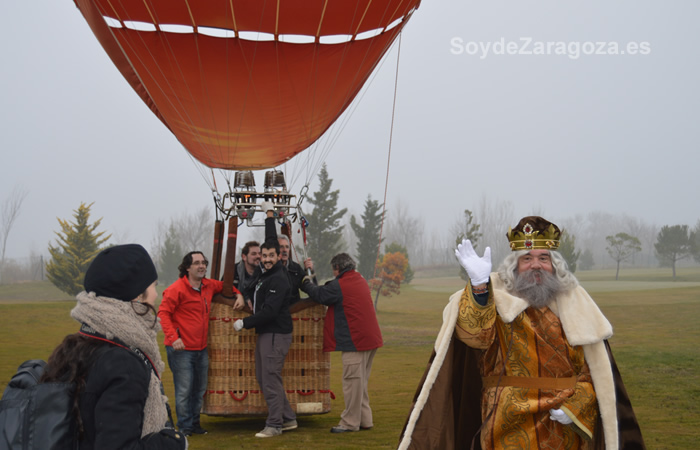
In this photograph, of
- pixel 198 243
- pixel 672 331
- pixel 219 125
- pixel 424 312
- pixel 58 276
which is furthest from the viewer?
pixel 198 243

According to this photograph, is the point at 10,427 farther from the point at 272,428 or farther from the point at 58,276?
the point at 58,276

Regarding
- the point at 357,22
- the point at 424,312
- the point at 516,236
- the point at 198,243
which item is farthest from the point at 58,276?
the point at 516,236

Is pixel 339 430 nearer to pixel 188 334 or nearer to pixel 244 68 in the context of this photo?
pixel 188 334

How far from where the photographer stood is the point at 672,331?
60.5 ft

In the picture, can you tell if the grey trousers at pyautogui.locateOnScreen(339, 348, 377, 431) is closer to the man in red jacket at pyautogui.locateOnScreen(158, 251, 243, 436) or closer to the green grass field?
the green grass field

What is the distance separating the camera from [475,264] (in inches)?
132

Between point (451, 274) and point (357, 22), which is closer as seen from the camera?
point (357, 22)

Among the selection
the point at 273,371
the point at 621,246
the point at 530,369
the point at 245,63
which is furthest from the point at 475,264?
the point at 621,246

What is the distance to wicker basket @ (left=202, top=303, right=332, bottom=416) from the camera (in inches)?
250

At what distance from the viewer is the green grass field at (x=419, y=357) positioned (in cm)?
628

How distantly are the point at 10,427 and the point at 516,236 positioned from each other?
2.63m

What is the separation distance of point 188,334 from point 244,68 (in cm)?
284

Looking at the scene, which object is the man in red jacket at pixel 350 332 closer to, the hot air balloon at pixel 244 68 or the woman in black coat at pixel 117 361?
the hot air balloon at pixel 244 68

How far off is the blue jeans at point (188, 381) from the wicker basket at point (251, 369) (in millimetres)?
115
